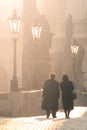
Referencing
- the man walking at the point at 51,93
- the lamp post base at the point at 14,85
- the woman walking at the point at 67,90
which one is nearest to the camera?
the man walking at the point at 51,93

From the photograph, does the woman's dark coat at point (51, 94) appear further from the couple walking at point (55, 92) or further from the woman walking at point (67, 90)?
the woman walking at point (67, 90)

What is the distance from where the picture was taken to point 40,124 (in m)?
16.9

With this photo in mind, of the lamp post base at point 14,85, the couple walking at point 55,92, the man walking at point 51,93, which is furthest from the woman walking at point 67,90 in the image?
the lamp post base at point 14,85

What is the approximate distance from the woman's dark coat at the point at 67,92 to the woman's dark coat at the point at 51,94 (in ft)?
0.92

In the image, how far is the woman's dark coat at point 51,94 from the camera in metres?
19.3

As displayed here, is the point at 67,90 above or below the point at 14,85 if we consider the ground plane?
→ above

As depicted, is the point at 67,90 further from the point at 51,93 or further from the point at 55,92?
the point at 51,93

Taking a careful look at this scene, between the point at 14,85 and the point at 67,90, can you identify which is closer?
the point at 67,90

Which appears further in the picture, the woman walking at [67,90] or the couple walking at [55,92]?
the woman walking at [67,90]

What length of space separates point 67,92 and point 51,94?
0.60m

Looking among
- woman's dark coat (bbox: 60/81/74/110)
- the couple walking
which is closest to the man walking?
the couple walking

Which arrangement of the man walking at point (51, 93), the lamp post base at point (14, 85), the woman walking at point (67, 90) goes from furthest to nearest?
the lamp post base at point (14, 85) → the woman walking at point (67, 90) → the man walking at point (51, 93)

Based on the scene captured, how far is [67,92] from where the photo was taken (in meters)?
19.8

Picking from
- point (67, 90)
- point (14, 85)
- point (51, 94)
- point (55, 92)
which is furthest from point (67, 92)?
point (14, 85)
